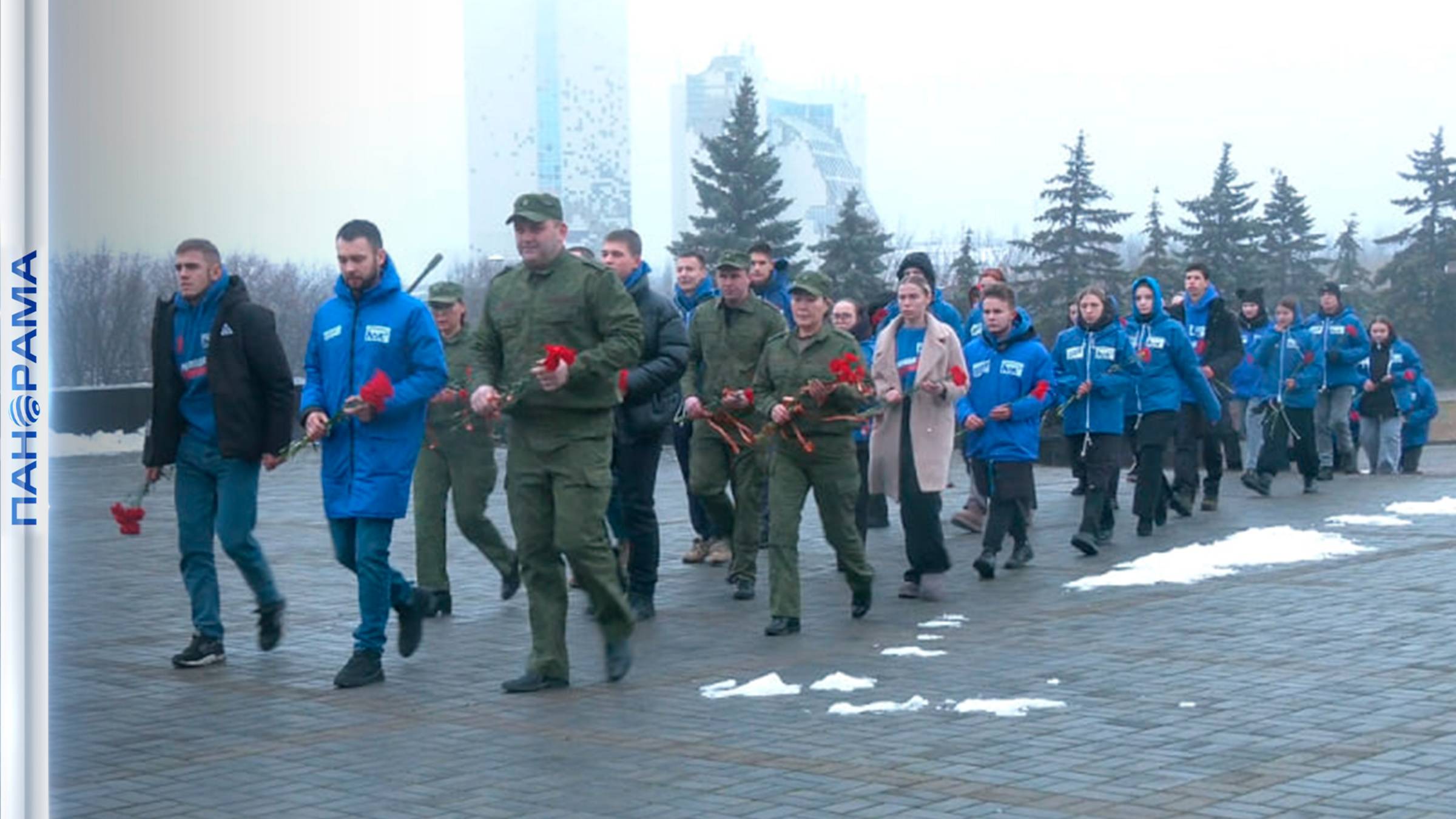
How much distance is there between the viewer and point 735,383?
12.1 metres

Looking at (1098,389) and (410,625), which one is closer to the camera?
(410,625)

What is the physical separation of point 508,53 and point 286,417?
2441 millimetres

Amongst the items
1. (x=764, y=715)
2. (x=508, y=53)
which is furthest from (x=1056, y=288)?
(x=764, y=715)

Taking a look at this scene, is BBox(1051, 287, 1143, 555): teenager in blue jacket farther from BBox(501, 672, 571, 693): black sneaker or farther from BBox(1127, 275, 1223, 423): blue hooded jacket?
BBox(501, 672, 571, 693): black sneaker

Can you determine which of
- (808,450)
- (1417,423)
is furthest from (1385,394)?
(808,450)

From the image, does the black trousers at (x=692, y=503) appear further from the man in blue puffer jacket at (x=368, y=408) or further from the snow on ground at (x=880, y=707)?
the snow on ground at (x=880, y=707)

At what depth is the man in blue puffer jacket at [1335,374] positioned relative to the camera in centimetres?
2102

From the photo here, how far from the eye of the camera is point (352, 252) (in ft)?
30.0

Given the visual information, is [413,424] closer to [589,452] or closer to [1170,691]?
[589,452]

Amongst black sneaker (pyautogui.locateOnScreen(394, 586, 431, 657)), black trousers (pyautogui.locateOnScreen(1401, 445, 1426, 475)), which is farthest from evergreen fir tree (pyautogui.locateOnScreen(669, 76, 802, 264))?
black sneaker (pyautogui.locateOnScreen(394, 586, 431, 657))

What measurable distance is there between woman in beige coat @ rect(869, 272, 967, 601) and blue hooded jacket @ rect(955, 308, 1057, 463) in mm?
987

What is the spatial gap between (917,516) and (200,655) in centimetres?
393

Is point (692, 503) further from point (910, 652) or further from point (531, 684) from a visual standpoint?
point (531, 684)

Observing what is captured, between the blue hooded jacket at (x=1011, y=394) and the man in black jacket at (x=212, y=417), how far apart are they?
458cm
